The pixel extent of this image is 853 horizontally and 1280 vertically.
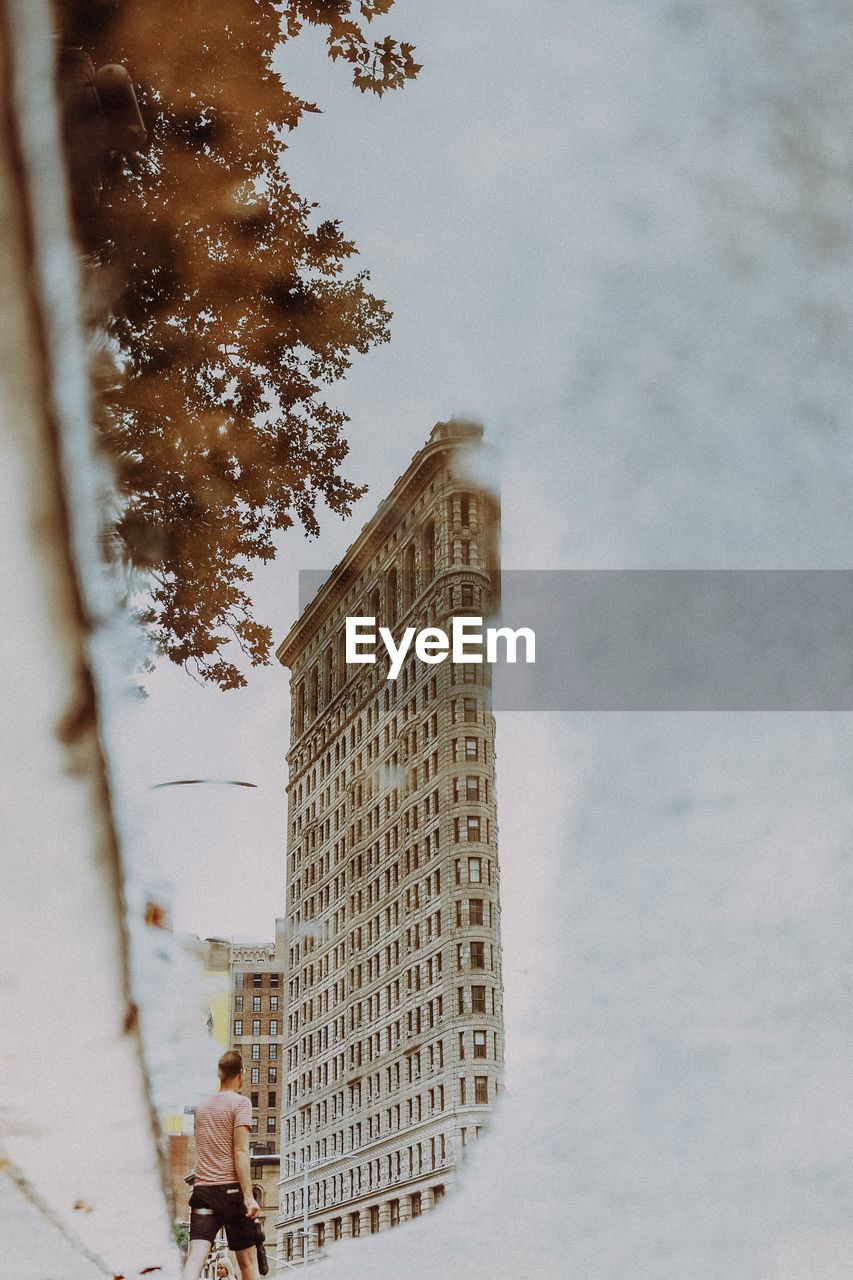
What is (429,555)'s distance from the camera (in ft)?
23.2

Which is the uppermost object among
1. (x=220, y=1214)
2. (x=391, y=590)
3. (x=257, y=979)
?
(x=391, y=590)

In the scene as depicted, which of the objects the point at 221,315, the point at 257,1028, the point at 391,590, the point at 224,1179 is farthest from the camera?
the point at 257,1028

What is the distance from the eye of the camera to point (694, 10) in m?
4.55

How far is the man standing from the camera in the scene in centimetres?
275

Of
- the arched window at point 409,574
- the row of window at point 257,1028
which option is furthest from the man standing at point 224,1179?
the row of window at point 257,1028

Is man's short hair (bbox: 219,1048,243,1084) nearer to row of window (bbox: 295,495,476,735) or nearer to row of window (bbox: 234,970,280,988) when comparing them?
row of window (bbox: 295,495,476,735)

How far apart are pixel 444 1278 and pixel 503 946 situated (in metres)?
0.96

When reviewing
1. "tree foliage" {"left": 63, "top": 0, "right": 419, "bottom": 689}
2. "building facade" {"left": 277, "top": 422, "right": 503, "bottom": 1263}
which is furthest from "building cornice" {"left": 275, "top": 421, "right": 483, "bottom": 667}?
"tree foliage" {"left": 63, "top": 0, "right": 419, "bottom": 689}

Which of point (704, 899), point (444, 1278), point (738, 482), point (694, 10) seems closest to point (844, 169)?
point (694, 10)

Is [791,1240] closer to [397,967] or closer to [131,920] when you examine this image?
[131,920]

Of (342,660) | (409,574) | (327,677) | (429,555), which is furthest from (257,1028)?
(429,555)

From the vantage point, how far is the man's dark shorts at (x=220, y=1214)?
9.01 feet

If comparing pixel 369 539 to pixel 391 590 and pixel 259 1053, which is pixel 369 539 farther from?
pixel 259 1053

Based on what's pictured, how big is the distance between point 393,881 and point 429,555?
5.07 m
